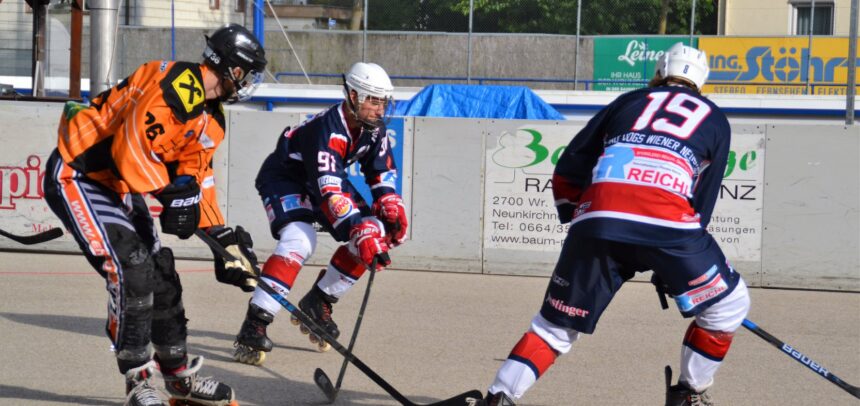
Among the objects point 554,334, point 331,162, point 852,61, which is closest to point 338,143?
point 331,162

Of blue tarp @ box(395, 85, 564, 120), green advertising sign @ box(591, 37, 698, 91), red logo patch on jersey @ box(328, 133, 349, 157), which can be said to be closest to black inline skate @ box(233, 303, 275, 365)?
red logo patch on jersey @ box(328, 133, 349, 157)

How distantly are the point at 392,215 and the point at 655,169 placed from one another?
92.9 inches

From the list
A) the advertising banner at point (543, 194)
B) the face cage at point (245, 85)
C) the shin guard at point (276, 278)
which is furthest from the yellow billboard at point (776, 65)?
the face cage at point (245, 85)

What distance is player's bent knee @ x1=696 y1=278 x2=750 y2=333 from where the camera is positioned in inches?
179

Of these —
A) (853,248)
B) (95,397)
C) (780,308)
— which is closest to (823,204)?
(853,248)

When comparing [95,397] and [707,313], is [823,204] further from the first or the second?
[95,397]

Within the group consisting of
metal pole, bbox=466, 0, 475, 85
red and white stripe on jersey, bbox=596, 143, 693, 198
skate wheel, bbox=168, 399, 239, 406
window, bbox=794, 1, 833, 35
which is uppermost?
window, bbox=794, 1, 833, 35

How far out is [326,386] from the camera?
5.25 meters

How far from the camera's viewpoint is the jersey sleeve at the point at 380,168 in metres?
6.44

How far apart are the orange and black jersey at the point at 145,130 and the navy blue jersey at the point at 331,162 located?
46.8 inches

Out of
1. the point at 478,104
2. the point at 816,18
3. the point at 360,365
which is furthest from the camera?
the point at 816,18

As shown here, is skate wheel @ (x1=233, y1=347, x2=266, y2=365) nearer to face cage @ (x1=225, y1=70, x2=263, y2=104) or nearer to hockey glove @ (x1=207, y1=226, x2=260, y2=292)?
→ hockey glove @ (x1=207, y1=226, x2=260, y2=292)

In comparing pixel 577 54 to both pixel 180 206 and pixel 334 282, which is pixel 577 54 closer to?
pixel 334 282

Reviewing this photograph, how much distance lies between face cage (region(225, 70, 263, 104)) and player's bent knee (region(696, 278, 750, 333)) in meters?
2.06
